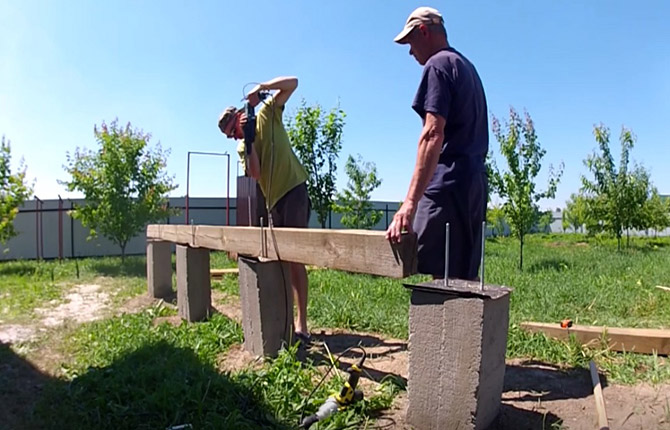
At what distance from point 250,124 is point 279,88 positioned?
1.08ft

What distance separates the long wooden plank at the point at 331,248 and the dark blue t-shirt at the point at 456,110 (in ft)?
1.66

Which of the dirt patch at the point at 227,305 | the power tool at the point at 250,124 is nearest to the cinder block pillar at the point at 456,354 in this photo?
the power tool at the point at 250,124

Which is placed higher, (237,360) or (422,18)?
(422,18)

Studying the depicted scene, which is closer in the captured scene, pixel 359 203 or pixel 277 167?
pixel 277 167

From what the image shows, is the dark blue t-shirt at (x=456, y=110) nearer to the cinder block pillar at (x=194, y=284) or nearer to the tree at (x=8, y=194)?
the cinder block pillar at (x=194, y=284)

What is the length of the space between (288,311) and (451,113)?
1583 millimetres

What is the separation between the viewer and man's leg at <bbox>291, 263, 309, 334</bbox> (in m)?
3.38

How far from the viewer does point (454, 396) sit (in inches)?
73.0

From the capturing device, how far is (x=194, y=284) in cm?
425

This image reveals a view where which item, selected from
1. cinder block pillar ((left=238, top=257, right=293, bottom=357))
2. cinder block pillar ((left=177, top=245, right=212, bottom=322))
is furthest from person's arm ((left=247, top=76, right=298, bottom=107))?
cinder block pillar ((left=177, top=245, right=212, bottom=322))

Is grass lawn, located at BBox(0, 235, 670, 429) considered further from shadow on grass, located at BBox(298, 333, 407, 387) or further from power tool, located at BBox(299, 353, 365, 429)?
shadow on grass, located at BBox(298, 333, 407, 387)

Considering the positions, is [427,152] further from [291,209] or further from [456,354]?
[291,209]

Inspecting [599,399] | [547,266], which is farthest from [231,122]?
[547,266]

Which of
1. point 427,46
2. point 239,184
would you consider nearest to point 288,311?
point 427,46
